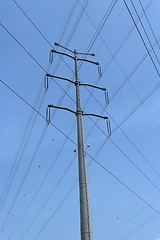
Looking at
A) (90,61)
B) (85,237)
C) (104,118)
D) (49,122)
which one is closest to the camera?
(85,237)

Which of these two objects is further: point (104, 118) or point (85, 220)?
point (104, 118)

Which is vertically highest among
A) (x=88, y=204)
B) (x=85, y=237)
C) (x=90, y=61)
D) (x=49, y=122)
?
(x=90, y=61)

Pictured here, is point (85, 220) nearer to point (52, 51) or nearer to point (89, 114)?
point (89, 114)

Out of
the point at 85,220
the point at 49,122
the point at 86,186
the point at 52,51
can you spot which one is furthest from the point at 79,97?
the point at 85,220

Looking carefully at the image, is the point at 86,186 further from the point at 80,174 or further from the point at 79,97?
the point at 79,97

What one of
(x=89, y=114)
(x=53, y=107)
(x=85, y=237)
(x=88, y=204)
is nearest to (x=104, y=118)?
(x=89, y=114)

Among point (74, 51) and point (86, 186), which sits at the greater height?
point (74, 51)

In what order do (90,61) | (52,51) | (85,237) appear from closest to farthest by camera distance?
1. (85,237)
2. (52,51)
3. (90,61)

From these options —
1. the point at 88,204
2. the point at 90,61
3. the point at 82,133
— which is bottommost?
the point at 88,204

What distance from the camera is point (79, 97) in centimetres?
1734

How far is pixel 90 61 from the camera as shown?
21297mm

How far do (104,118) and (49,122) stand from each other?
3.29m

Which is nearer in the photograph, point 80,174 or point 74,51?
point 80,174

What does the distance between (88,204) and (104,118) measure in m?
6.73
